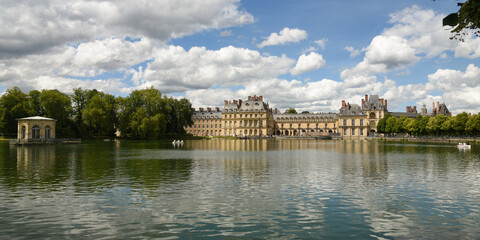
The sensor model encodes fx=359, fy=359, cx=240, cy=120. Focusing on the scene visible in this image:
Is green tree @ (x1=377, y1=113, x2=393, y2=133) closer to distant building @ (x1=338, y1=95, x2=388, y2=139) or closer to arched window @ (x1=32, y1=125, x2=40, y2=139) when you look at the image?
distant building @ (x1=338, y1=95, x2=388, y2=139)

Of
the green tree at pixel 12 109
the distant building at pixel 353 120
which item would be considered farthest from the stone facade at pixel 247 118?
the green tree at pixel 12 109

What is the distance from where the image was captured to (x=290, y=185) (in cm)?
1689

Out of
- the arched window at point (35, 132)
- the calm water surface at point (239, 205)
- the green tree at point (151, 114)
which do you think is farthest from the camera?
the green tree at point (151, 114)

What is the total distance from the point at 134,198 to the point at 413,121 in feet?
342

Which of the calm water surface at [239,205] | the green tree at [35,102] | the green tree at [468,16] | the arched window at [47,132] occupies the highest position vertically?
the green tree at [35,102]

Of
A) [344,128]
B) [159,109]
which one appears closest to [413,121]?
[344,128]

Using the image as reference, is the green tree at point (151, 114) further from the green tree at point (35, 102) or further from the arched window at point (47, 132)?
the arched window at point (47, 132)

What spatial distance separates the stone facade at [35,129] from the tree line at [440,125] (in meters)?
84.5

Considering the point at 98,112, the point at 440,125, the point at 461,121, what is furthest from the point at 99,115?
the point at 440,125

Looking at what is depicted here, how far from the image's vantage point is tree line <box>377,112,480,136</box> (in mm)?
77500

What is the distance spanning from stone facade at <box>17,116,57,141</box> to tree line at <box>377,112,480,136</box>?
84.5 meters

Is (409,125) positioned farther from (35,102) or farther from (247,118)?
(35,102)

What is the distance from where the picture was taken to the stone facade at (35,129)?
64062 mm

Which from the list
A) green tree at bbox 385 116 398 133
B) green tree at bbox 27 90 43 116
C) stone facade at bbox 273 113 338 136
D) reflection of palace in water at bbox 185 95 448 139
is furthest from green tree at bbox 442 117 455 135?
green tree at bbox 27 90 43 116
